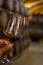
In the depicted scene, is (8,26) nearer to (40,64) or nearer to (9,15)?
(9,15)

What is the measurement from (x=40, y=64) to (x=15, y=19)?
395 mm

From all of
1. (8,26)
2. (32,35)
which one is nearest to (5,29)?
(8,26)

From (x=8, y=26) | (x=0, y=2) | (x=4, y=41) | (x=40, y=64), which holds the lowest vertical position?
→ (x=40, y=64)

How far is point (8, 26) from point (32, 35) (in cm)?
212

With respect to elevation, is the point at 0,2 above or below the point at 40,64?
above

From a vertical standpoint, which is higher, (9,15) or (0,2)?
(0,2)

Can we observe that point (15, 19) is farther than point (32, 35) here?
No

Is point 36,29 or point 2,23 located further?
point 36,29

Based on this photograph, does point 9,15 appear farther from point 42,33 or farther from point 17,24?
point 42,33

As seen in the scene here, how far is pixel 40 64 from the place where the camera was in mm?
1163

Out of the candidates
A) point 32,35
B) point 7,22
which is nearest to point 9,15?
point 7,22

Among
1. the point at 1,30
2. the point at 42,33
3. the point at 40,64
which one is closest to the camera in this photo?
the point at 1,30

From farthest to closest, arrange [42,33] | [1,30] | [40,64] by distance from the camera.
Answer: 1. [42,33]
2. [40,64]
3. [1,30]

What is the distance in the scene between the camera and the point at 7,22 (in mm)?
1083
